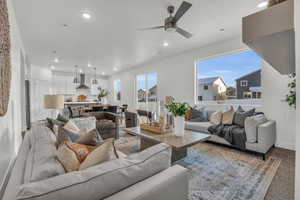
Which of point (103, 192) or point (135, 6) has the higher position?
point (135, 6)

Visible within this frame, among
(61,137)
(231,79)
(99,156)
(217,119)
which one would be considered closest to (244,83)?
(231,79)

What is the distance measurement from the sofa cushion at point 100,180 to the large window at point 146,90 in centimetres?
597

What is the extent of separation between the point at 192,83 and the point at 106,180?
193 inches

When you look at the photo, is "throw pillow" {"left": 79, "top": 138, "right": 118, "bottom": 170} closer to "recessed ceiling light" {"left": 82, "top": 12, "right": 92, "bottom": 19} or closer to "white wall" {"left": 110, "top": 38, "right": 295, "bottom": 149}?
"recessed ceiling light" {"left": 82, "top": 12, "right": 92, "bottom": 19}

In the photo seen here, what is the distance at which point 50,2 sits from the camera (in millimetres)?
2553

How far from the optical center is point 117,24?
335cm

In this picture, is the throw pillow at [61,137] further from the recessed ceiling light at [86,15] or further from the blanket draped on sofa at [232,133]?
the blanket draped on sofa at [232,133]

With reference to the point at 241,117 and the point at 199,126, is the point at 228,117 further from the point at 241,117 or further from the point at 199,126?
the point at 199,126

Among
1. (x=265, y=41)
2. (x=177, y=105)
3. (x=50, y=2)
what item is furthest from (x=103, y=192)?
(x=50, y=2)

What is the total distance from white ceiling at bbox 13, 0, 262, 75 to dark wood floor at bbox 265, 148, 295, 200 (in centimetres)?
293

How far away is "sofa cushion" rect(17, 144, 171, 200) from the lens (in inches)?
26.3

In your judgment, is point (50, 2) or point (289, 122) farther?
point (289, 122)

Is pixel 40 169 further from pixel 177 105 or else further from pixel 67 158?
pixel 177 105

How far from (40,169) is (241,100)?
468 centimetres
